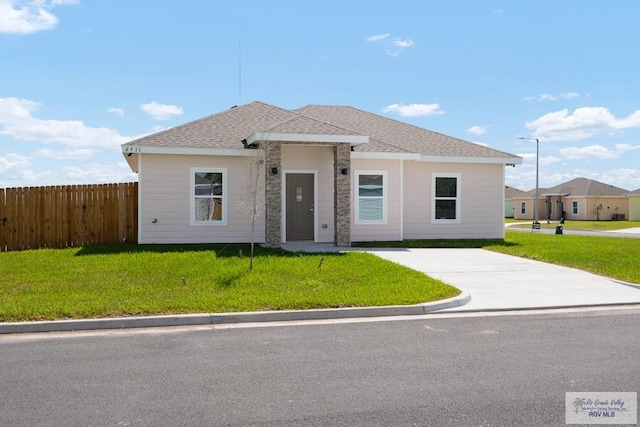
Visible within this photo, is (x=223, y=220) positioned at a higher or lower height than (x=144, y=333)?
higher

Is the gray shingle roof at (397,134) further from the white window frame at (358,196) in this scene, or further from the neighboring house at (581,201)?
the neighboring house at (581,201)

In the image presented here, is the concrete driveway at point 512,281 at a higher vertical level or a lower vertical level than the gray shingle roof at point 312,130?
lower

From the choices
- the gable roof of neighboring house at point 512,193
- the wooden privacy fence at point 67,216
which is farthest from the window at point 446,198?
the gable roof of neighboring house at point 512,193

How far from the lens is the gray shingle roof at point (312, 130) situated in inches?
663

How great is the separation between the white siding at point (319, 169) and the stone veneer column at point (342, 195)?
125 cm

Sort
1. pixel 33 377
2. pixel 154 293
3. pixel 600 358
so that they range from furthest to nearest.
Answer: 1. pixel 154 293
2. pixel 600 358
3. pixel 33 377

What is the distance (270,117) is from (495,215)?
899 centimetres

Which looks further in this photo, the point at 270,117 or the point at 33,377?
the point at 270,117

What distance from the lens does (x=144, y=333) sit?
761 centimetres

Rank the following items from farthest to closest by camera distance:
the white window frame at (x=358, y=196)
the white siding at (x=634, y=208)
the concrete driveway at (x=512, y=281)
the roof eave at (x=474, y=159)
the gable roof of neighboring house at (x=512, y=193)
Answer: the gable roof of neighboring house at (x=512, y=193) → the white siding at (x=634, y=208) → the roof eave at (x=474, y=159) → the white window frame at (x=358, y=196) → the concrete driveway at (x=512, y=281)

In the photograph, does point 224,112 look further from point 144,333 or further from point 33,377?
point 33,377

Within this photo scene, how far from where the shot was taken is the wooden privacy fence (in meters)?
16.8

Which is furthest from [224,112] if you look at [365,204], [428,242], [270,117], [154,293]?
[154,293]

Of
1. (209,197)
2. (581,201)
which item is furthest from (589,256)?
(581,201)
